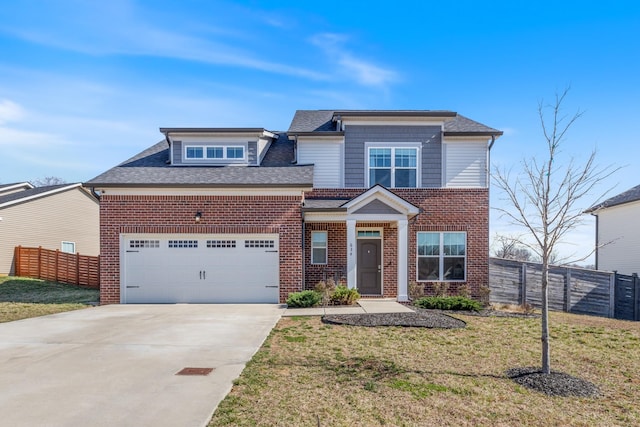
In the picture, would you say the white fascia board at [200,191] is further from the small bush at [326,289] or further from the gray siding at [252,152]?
the small bush at [326,289]

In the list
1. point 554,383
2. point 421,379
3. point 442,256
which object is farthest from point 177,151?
point 554,383

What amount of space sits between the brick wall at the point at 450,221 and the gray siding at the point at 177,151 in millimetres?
5141

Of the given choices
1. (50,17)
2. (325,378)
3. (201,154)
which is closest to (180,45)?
(50,17)

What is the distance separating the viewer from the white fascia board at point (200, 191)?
41.7 ft

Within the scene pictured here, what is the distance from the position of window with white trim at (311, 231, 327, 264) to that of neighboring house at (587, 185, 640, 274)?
13.0 metres

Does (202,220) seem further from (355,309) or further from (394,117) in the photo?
(394,117)

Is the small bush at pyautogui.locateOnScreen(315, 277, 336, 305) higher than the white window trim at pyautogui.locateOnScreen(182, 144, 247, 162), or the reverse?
the white window trim at pyautogui.locateOnScreen(182, 144, 247, 162)

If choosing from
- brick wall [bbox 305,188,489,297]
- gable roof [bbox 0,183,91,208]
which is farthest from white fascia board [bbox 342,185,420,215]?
gable roof [bbox 0,183,91,208]

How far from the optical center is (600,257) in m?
21.5

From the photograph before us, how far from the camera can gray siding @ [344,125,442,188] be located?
47.4 feet

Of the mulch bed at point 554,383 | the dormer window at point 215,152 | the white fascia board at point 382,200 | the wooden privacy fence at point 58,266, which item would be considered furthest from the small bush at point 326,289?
the wooden privacy fence at point 58,266

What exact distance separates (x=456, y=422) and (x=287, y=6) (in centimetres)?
1143

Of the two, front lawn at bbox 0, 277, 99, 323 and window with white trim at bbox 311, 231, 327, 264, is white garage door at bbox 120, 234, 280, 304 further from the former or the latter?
front lawn at bbox 0, 277, 99, 323

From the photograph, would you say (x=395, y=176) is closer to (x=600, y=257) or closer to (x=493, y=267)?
(x=493, y=267)
